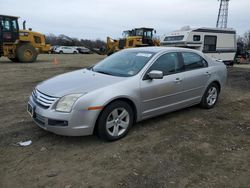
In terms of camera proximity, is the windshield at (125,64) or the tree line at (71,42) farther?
the tree line at (71,42)

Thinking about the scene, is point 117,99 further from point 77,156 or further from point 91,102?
point 77,156

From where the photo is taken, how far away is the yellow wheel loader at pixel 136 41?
79.6 ft

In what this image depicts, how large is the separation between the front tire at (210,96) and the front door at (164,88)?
1.05m

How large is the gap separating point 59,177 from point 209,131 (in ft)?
9.52

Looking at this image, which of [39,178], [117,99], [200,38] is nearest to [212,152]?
[117,99]

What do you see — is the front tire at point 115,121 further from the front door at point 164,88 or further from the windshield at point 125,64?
the windshield at point 125,64

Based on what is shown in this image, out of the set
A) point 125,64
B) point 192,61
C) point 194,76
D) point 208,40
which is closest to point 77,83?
point 125,64

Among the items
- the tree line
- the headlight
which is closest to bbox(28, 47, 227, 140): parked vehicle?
the headlight

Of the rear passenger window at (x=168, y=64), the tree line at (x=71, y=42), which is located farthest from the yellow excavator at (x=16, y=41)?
the tree line at (x=71, y=42)

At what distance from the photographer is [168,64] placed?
5117 millimetres

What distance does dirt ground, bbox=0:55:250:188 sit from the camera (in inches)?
124

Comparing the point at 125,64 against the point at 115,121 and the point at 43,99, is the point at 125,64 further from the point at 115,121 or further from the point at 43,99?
the point at 43,99

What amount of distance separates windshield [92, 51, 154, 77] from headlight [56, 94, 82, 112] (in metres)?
1.11

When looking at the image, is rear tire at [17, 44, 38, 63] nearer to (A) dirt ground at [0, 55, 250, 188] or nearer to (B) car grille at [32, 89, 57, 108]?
(A) dirt ground at [0, 55, 250, 188]
